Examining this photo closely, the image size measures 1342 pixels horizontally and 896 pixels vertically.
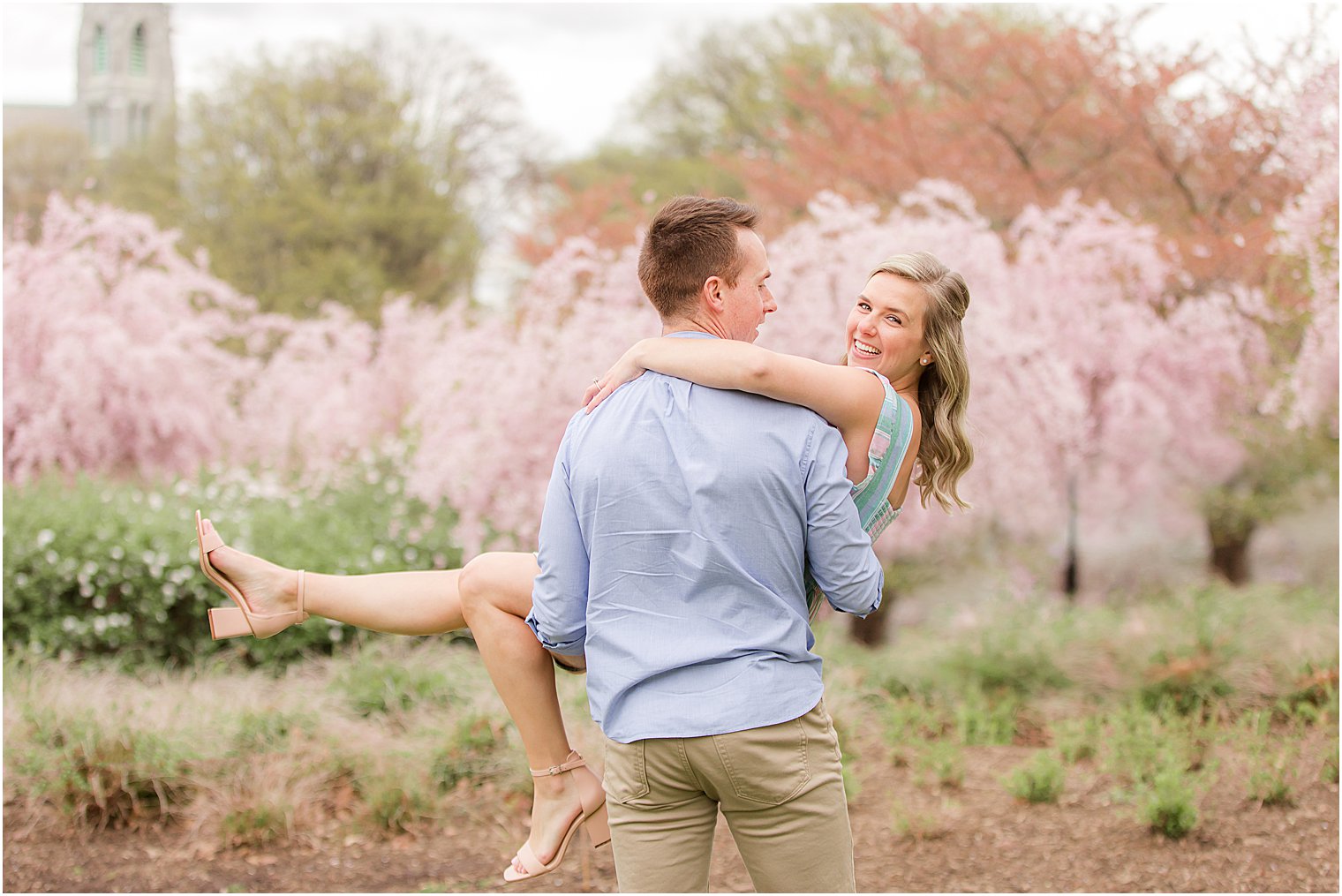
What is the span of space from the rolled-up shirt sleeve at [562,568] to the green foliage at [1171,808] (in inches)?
113

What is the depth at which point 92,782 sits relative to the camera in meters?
4.43

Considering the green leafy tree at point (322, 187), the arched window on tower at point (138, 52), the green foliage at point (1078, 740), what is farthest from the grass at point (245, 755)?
the arched window on tower at point (138, 52)

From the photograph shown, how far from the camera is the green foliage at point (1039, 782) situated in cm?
452

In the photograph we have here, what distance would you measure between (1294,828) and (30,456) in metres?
8.13

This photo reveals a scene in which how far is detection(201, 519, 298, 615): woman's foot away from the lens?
238 cm

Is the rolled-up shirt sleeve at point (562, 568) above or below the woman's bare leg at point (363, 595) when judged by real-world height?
above

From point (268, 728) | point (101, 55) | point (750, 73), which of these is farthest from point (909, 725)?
point (101, 55)

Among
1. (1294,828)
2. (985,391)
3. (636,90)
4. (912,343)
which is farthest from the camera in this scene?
(636,90)

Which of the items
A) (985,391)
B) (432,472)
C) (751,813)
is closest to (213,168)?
(432,472)

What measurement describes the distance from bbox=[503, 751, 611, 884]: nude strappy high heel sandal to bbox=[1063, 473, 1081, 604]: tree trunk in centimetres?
636

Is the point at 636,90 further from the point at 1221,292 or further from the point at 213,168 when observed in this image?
the point at 1221,292

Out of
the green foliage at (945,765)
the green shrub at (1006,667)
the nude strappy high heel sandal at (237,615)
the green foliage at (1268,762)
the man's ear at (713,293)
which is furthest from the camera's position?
the green shrub at (1006,667)

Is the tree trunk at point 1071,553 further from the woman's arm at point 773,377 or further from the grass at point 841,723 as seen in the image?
the woman's arm at point 773,377

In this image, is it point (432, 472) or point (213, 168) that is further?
point (213, 168)
